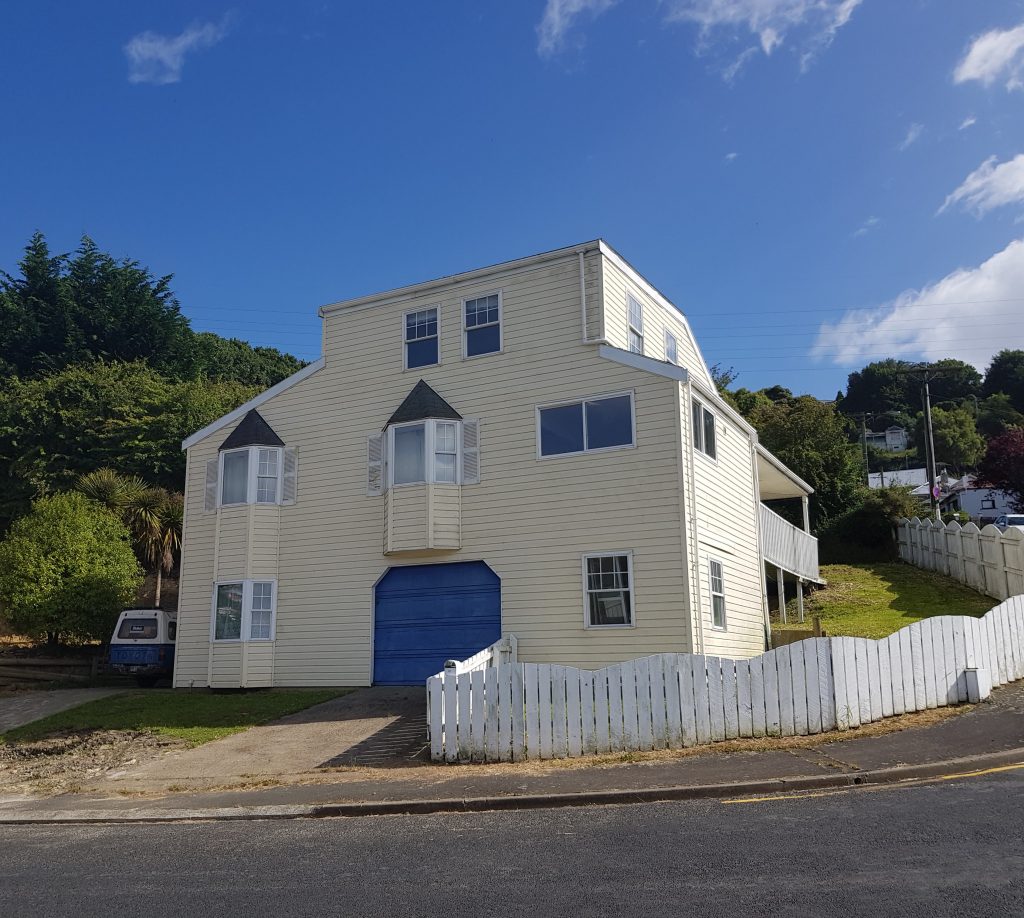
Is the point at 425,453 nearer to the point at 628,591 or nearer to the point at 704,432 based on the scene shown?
the point at 628,591

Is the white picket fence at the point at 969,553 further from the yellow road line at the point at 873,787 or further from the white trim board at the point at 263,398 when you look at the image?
the white trim board at the point at 263,398

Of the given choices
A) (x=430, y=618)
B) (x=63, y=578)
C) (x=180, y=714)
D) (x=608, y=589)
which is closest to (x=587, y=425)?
(x=608, y=589)

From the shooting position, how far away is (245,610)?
20.1 m

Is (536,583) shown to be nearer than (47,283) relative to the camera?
Yes

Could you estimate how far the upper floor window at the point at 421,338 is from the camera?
65.8ft

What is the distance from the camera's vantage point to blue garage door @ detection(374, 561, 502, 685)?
18250mm

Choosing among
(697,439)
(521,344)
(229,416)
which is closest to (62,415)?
(229,416)

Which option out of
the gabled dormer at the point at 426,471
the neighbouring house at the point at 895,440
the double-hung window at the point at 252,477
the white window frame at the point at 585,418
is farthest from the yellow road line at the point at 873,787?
the neighbouring house at the point at 895,440

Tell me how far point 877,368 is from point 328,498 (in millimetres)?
100173

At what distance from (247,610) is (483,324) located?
8.01 m

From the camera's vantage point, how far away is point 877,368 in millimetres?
108250

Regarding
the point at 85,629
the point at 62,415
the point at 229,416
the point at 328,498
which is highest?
the point at 62,415

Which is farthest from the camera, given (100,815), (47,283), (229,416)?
(47,283)

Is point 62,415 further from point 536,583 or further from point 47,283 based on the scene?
point 536,583
